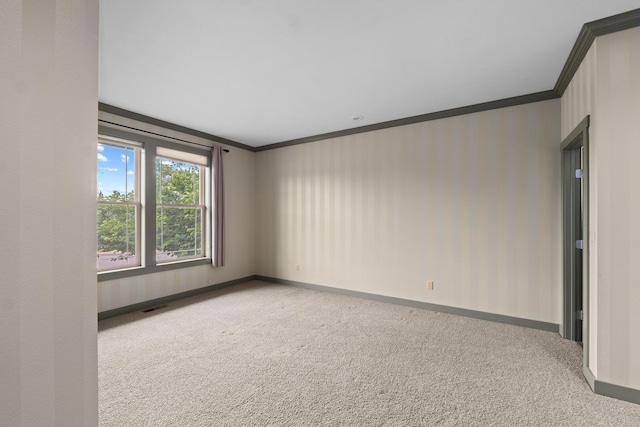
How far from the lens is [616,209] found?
2.17 m

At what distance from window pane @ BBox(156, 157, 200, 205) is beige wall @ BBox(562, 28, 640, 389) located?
4.95 m

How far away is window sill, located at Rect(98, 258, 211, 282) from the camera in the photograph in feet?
12.3

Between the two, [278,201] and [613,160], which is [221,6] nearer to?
[613,160]

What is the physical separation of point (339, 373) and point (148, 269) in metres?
3.14

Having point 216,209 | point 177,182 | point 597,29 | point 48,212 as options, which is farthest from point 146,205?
point 597,29

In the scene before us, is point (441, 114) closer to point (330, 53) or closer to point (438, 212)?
point (438, 212)

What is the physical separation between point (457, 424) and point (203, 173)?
4.78 m

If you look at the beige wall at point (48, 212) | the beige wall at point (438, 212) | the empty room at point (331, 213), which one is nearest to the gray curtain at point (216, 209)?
the empty room at point (331, 213)

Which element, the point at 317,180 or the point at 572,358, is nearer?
the point at 572,358

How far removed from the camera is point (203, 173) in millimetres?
5164

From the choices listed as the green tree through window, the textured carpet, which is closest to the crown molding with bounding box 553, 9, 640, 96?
the textured carpet

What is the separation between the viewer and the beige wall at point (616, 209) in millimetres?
2121

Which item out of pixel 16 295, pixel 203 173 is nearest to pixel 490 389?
pixel 16 295

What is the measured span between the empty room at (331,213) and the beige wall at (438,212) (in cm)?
3
